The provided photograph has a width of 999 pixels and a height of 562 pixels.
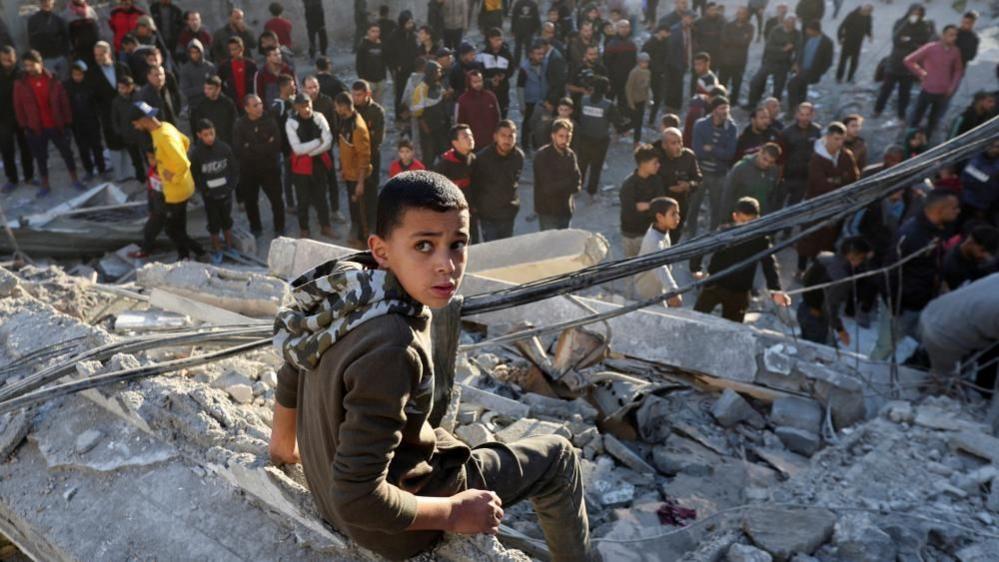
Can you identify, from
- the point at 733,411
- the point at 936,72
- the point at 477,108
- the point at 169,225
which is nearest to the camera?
the point at 733,411

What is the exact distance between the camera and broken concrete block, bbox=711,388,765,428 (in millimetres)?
4969

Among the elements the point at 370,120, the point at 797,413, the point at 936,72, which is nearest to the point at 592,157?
the point at 370,120

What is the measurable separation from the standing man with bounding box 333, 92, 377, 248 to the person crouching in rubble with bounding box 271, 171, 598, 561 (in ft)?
20.5

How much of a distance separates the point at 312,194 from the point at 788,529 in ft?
22.1

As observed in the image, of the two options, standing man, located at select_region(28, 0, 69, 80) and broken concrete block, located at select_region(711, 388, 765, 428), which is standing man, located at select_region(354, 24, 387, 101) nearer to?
standing man, located at select_region(28, 0, 69, 80)

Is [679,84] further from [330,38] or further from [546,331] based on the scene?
Answer: [546,331]

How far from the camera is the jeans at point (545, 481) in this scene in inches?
95.6

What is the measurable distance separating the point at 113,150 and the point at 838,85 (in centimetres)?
1028

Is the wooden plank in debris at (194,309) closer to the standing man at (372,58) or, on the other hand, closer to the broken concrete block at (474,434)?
the broken concrete block at (474,434)

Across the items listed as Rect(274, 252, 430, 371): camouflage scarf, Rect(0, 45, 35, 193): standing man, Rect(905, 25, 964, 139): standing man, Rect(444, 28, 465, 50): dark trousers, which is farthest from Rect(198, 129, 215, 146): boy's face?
Rect(905, 25, 964, 139): standing man

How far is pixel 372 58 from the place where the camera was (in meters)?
11.0

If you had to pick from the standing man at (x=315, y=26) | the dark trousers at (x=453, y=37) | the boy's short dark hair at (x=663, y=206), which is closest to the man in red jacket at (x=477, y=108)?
the boy's short dark hair at (x=663, y=206)

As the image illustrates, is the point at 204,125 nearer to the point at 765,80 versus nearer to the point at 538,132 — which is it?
the point at 538,132

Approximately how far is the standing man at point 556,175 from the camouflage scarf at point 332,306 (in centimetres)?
587
